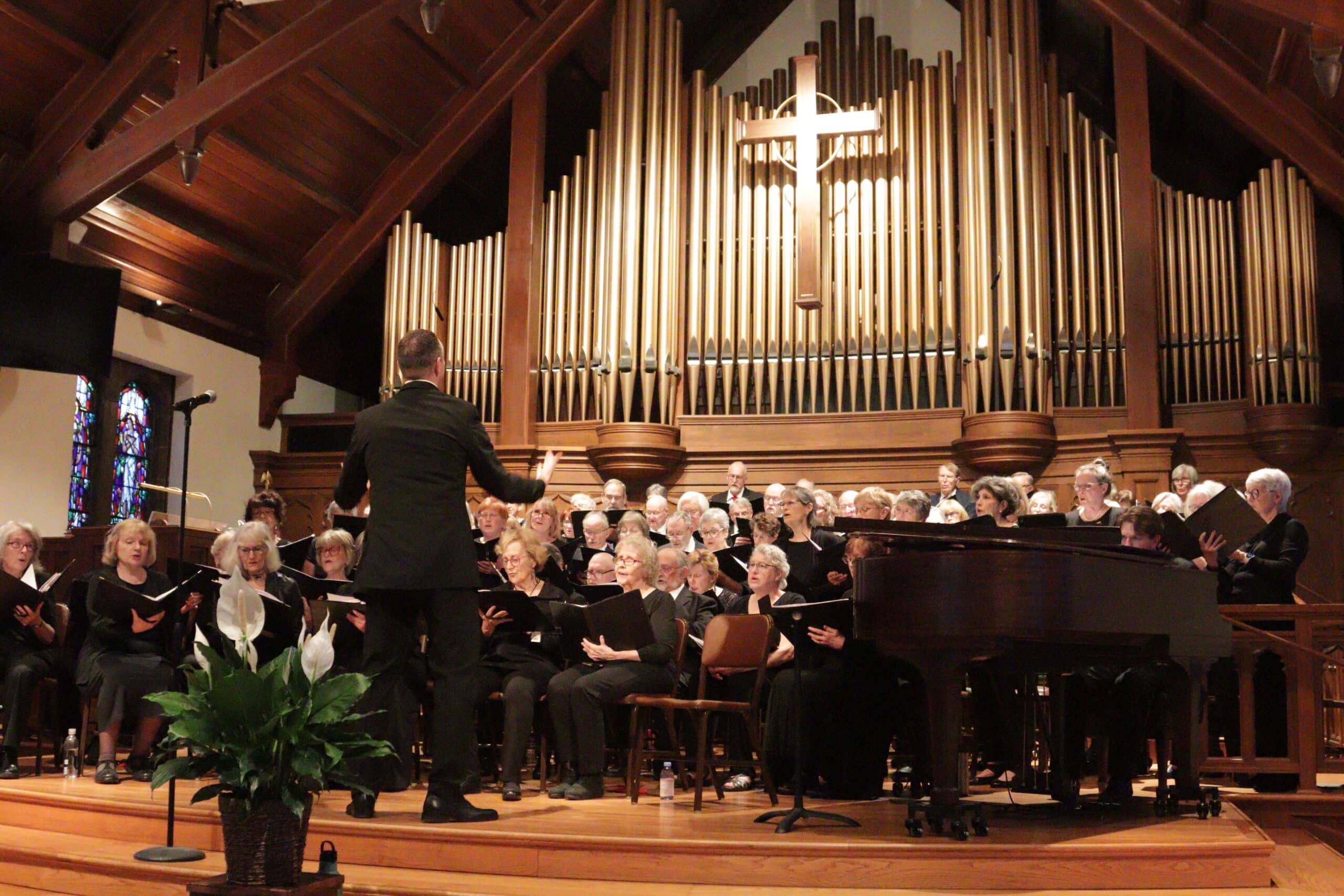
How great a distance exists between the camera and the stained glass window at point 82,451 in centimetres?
Result: 927

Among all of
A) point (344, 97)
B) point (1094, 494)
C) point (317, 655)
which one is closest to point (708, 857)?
point (317, 655)

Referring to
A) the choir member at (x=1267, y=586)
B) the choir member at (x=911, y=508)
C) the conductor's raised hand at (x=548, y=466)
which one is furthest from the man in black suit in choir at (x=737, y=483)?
the conductor's raised hand at (x=548, y=466)

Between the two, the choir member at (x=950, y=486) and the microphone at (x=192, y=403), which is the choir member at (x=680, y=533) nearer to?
the choir member at (x=950, y=486)

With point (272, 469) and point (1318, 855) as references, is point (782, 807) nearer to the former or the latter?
point (1318, 855)

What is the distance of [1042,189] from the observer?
374 inches

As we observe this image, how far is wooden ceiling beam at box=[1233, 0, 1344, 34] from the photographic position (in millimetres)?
5969

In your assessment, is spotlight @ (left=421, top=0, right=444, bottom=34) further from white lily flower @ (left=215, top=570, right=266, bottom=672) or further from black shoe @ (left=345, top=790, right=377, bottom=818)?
white lily flower @ (left=215, top=570, right=266, bottom=672)

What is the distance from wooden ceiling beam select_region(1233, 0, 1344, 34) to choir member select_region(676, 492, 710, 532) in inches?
141

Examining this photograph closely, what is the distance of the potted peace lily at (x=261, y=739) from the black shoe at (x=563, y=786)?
1901 mm

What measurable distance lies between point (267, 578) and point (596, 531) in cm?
177

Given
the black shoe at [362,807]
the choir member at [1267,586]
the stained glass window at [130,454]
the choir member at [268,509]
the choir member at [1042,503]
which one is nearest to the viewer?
the black shoe at [362,807]

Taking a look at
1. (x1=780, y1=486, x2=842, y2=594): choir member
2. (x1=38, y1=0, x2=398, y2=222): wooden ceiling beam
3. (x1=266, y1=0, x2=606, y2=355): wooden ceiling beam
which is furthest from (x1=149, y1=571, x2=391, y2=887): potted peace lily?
(x1=266, y1=0, x2=606, y2=355): wooden ceiling beam

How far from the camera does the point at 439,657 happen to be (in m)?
4.39

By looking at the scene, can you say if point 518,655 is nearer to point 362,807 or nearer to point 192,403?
point 362,807
